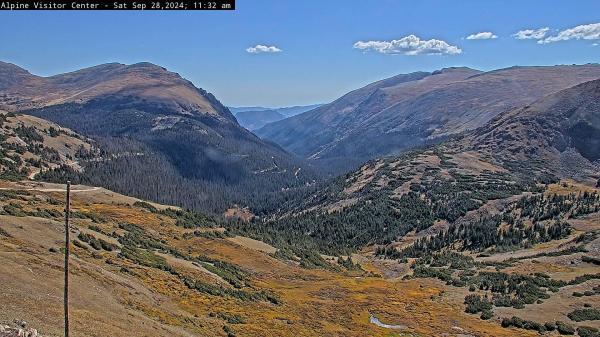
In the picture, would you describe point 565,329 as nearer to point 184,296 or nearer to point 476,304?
point 476,304

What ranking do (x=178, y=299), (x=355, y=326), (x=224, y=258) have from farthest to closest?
1. (x=224, y=258)
2. (x=355, y=326)
3. (x=178, y=299)

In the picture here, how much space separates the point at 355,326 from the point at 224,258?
41.9 m

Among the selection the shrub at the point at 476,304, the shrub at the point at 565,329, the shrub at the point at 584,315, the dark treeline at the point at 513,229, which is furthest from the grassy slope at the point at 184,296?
the dark treeline at the point at 513,229

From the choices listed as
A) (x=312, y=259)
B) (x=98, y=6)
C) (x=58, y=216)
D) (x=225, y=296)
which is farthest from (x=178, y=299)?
(x=312, y=259)

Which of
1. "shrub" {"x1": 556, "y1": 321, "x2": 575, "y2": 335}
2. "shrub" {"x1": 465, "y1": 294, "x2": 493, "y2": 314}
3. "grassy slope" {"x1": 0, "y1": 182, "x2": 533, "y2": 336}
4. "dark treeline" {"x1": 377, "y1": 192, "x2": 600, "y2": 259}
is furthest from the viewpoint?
"dark treeline" {"x1": 377, "y1": 192, "x2": 600, "y2": 259}

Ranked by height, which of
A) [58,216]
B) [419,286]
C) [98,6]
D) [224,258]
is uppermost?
[98,6]

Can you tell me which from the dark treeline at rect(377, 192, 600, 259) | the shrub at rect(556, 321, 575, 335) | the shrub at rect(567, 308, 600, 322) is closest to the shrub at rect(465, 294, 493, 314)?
the shrub at rect(567, 308, 600, 322)

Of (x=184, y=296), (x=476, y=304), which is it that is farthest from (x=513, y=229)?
(x=184, y=296)

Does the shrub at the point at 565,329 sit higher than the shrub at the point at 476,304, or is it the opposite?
the shrub at the point at 565,329

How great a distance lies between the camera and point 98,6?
4331 cm

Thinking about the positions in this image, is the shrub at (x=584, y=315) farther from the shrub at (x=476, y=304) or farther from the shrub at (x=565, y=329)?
the shrub at (x=476, y=304)

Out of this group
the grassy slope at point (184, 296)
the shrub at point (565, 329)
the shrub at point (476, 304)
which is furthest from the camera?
the shrub at point (476, 304)

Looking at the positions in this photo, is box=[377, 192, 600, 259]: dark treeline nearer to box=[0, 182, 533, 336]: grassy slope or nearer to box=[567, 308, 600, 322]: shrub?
box=[0, 182, 533, 336]: grassy slope

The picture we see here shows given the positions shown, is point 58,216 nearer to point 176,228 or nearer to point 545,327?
point 176,228
